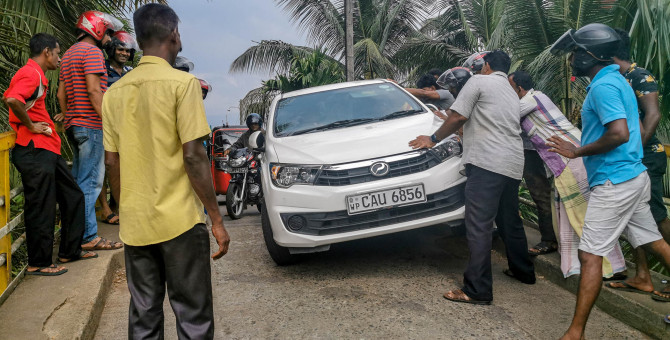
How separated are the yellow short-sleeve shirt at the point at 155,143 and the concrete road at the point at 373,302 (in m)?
1.31

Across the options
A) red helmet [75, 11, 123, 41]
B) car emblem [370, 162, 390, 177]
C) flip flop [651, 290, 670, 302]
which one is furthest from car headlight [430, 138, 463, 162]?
red helmet [75, 11, 123, 41]

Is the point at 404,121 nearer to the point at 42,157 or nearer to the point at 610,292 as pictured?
the point at 610,292

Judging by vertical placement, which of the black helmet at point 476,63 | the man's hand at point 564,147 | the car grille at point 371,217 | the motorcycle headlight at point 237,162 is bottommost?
the motorcycle headlight at point 237,162

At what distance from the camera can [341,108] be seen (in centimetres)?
541

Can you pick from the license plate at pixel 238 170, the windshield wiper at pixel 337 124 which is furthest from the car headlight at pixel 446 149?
the license plate at pixel 238 170

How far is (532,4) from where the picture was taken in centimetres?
975

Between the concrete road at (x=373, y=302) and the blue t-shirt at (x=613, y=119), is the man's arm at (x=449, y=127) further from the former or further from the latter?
the concrete road at (x=373, y=302)

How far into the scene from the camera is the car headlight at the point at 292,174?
14.1 ft

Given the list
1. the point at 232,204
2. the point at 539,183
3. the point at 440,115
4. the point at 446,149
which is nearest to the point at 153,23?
the point at 446,149

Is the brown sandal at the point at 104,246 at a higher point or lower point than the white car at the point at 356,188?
lower

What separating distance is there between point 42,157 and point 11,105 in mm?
419

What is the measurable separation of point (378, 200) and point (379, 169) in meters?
0.25

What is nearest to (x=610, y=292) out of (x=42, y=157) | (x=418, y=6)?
(x=42, y=157)

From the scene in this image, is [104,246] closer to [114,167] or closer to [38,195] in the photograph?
[38,195]
